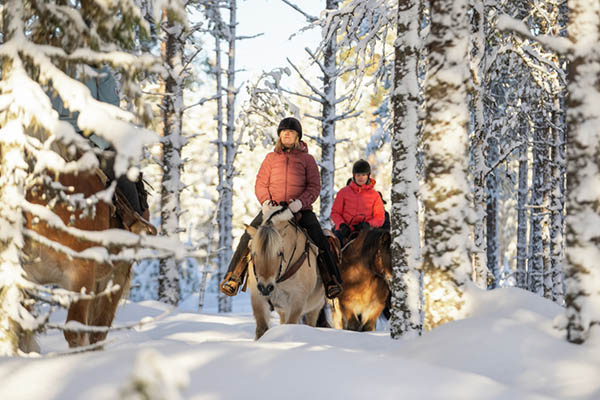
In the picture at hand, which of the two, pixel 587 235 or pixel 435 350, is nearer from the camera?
pixel 587 235

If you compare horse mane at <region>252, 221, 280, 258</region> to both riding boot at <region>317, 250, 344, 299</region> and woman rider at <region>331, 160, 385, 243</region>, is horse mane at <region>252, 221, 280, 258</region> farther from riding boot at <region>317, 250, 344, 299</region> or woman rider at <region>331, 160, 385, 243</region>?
woman rider at <region>331, 160, 385, 243</region>

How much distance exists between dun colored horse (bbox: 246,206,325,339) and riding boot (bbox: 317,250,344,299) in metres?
0.13

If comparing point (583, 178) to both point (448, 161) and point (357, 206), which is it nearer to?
point (448, 161)

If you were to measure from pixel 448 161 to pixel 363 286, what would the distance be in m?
5.04

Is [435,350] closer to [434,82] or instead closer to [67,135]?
[434,82]

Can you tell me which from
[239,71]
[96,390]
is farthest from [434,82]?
[239,71]

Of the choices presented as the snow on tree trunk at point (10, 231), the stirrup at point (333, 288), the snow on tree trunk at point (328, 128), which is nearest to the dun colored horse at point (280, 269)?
the stirrup at point (333, 288)

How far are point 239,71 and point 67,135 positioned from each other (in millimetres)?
16080

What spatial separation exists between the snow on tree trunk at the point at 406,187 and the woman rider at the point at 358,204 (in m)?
3.68

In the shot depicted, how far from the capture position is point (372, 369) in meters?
2.71

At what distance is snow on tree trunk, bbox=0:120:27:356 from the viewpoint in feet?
11.7

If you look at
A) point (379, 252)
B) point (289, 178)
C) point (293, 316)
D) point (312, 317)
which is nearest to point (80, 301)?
point (293, 316)

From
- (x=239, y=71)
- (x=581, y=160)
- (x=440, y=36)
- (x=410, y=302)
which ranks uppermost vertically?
(x=239, y=71)

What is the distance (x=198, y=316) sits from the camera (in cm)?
1198
